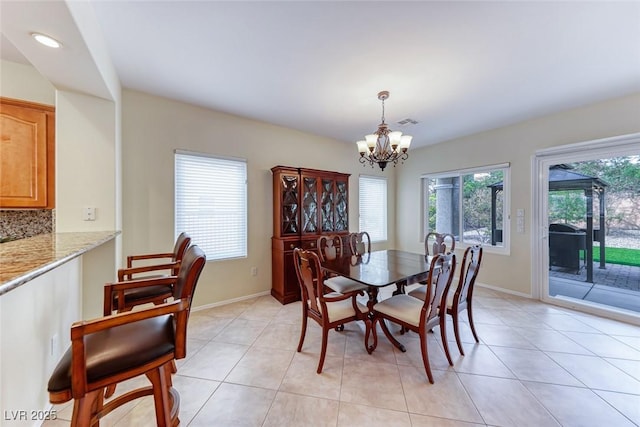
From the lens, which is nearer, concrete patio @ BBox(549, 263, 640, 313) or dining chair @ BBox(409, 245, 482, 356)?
dining chair @ BBox(409, 245, 482, 356)

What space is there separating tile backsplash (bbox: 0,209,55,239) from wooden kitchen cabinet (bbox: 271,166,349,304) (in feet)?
7.74

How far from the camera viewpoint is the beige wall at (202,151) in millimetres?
2693

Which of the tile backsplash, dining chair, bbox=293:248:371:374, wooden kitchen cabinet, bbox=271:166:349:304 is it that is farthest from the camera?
wooden kitchen cabinet, bbox=271:166:349:304

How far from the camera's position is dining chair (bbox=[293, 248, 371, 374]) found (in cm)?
191

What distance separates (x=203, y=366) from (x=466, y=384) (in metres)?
2.07

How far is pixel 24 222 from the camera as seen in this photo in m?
2.29

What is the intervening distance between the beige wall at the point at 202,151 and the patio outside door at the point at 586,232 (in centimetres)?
330

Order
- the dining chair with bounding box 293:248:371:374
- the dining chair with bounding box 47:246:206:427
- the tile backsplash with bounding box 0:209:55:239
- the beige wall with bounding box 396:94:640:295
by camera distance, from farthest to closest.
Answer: the beige wall with bounding box 396:94:640:295 → the tile backsplash with bounding box 0:209:55:239 → the dining chair with bounding box 293:248:371:374 → the dining chair with bounding box 47:246:206:427

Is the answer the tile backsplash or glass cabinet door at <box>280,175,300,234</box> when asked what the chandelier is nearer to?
glass cabinet door at <box>280,175,300,234</box>

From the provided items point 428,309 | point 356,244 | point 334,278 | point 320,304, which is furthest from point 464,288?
point 356,244

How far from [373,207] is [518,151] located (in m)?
2.46

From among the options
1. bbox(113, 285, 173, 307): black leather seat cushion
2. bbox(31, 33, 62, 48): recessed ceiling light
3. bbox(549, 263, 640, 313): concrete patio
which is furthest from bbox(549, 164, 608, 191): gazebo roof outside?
bbox(31, 33, 62, 48): recessed ceiling light

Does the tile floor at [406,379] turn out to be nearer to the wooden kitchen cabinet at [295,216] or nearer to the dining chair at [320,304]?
the dining chair at [320,304]

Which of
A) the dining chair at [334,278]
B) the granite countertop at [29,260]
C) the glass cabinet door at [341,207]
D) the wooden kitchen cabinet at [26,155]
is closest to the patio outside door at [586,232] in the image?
the glass cabinet door at [341,207]
